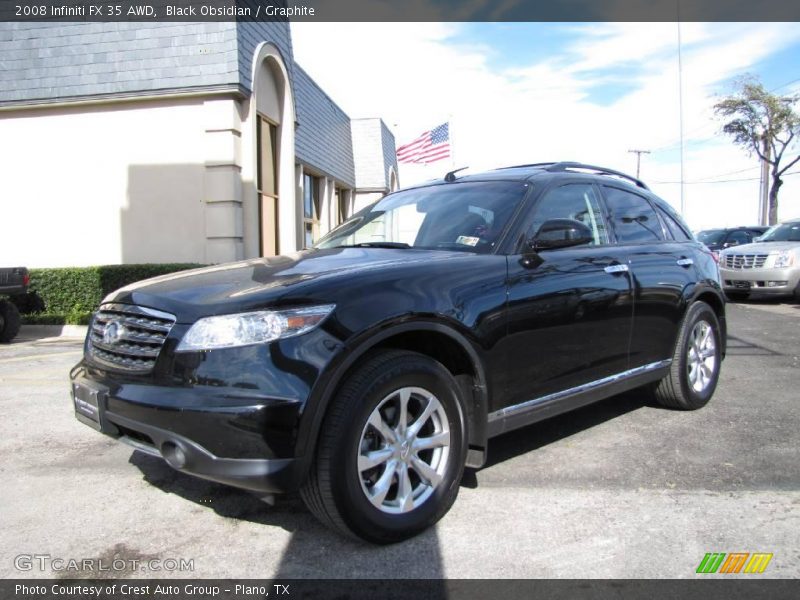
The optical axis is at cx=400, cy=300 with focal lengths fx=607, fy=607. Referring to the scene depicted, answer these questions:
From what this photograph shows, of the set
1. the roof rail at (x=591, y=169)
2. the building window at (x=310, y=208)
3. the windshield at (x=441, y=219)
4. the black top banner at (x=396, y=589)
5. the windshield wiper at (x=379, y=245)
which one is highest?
the building window at (x=310, y=208)

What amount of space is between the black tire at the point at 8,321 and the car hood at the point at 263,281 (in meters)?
7.62

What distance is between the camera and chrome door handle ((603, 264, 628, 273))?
3908mm

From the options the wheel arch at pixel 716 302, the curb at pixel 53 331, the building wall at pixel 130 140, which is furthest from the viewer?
the building wall at pixel 130 140

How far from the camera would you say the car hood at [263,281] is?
2.59 meters

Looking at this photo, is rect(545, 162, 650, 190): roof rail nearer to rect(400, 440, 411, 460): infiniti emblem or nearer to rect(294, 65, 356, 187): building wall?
rect(400, 440, 411, 460): infiniti emblem

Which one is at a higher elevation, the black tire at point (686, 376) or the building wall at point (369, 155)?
the building wall at point (369, 155)

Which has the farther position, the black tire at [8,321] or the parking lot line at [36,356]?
the black tire at [8,321]

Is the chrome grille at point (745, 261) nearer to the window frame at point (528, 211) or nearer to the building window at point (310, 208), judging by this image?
the building window at point (310, 208)

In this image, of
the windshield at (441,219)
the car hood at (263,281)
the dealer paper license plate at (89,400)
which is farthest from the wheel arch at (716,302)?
the dealer paper license plate at (89,400)

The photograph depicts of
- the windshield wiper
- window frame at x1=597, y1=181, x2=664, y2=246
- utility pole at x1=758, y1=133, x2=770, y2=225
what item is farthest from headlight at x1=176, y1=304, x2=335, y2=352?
utility pole at x1=758, y1=133, x2=770, y2=225

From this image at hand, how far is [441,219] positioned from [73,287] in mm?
9482

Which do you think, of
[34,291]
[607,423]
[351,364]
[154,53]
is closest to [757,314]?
[607,423]

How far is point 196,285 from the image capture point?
2895mm

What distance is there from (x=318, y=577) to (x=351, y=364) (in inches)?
34.9
